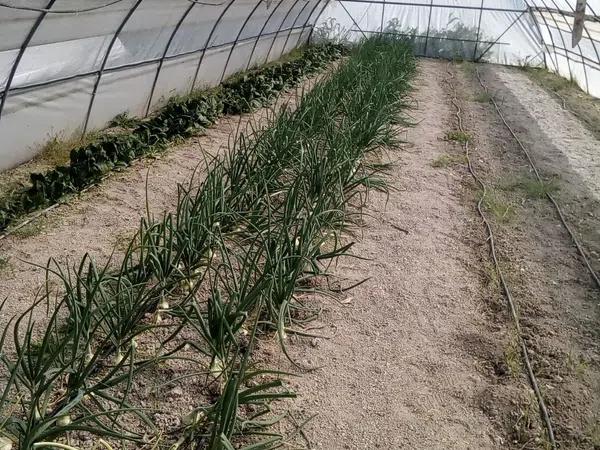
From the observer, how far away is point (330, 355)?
→ 2572mm

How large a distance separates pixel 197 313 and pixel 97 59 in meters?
4.11

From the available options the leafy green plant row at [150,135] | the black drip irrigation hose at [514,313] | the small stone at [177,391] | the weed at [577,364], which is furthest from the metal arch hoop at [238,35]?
the small stone at [177,391]

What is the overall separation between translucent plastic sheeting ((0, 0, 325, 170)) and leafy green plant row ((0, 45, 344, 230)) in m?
0.31

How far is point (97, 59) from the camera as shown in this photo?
214 inches

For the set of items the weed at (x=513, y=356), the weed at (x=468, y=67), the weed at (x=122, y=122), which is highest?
the weed at (x=468, y=67)

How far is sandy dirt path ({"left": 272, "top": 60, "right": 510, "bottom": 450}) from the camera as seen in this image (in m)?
2.21

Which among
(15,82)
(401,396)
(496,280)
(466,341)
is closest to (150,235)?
(401,396)

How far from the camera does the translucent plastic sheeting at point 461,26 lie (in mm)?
13656

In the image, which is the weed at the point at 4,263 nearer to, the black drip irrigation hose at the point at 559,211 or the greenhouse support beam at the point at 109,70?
the greenhouse support beam at the point at 109,70

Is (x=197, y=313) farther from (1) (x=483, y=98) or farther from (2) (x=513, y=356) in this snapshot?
(1) (x=483, y=98)

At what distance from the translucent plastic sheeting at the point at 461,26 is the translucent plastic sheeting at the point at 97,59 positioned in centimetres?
659

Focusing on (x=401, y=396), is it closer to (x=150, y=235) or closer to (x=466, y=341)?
(x=466, y=341)

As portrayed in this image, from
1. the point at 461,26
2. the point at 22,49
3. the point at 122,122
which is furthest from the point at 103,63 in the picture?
the point at 461,26

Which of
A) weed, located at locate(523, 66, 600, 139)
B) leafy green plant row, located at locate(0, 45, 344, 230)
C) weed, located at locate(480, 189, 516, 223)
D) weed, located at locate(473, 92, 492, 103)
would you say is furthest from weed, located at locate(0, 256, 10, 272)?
weed, located at locate(473, 92, 492, 103)
